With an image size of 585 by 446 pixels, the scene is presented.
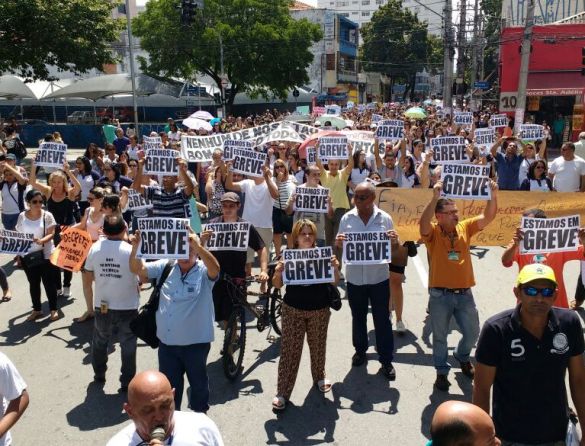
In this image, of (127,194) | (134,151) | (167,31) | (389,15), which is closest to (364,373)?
(127,194)

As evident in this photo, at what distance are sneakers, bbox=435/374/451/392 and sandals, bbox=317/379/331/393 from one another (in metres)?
1.03

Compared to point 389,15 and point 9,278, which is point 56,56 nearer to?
point 9,278

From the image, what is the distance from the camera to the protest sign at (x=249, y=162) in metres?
8.16

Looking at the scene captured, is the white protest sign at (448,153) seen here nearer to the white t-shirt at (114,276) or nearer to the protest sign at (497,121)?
the white t-shirt at (114,276)

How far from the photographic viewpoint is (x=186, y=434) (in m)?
2.87

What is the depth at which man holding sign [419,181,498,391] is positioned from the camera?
528 cm

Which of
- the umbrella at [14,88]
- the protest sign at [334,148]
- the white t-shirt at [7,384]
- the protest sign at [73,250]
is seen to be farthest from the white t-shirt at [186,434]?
the umbrella at [14,88]

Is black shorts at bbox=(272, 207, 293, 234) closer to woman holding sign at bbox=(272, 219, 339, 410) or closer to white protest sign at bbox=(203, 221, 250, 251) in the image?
white protest sign at bbox=(203, 221, 250, 251)

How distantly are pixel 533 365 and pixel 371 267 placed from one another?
8.70 ft

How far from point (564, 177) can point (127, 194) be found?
7548 mm

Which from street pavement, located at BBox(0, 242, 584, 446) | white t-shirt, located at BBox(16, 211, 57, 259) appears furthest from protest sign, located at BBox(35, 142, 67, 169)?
street pavement, located at BBox(0, 242, 584, 446)

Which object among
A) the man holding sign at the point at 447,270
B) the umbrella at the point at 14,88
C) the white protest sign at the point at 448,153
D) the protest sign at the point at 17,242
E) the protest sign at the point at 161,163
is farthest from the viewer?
the umbrella at the point at 14,88

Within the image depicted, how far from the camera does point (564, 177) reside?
10406mm

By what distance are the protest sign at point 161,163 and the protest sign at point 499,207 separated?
2.85m
